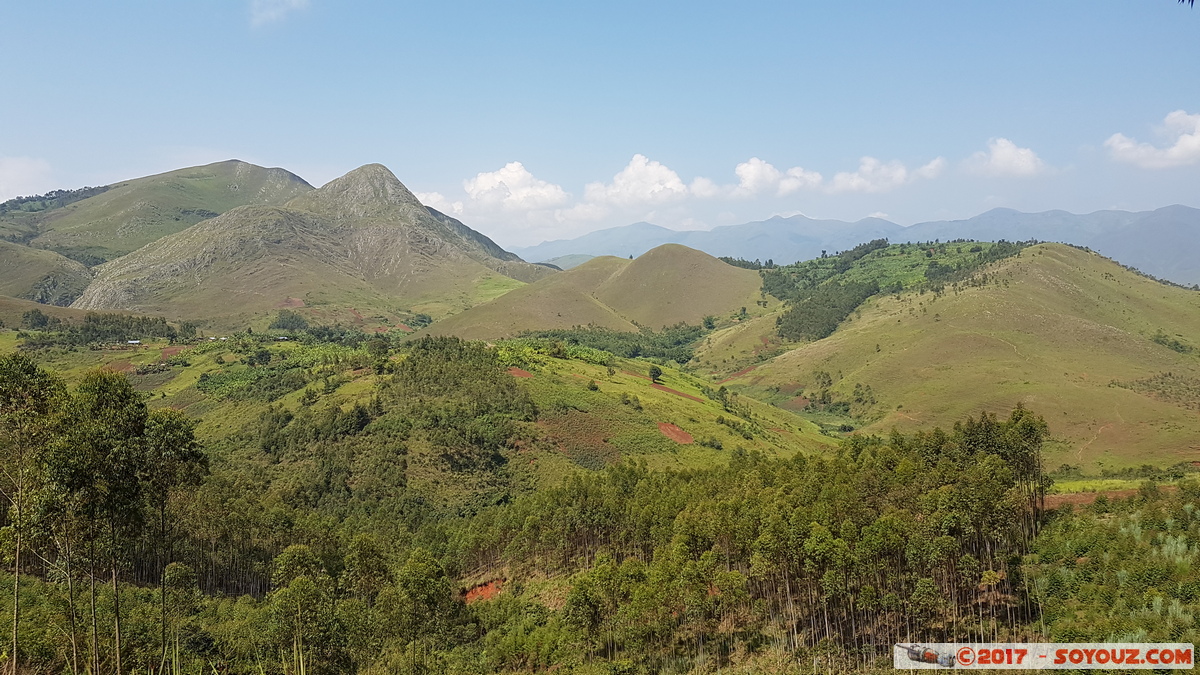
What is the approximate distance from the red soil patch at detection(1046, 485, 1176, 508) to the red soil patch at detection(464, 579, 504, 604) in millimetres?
52346

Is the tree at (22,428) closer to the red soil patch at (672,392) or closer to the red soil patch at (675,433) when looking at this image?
the red soil patch at (675,433)

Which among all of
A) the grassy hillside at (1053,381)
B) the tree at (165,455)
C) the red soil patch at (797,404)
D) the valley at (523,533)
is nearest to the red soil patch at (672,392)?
the valley at (523,533)

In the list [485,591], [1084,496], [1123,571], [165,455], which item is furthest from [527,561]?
[1084,496]

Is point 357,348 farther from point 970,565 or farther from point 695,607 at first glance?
point 970,565

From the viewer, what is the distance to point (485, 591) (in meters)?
67.4

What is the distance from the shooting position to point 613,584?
46594 mm

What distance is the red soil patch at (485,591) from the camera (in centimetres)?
6581

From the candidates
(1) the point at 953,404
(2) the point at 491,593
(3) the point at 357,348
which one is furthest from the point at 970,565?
(3) the point at 357,348

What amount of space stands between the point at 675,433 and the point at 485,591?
182 feet

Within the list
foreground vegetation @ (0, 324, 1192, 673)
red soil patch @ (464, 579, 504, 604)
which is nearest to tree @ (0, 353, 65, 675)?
foreground vegetation @ (0, 324, 1192, 673)

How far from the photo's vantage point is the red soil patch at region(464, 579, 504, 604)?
65812 millimetres

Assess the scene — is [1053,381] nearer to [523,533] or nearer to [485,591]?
[523,533]

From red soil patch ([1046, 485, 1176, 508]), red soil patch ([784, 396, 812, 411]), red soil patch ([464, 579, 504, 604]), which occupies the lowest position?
red soil patch ([784, 396, 812, 411])

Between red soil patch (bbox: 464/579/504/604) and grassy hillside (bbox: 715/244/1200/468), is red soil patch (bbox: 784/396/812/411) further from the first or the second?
red soil patch (bbox: 464/579/504/604)
